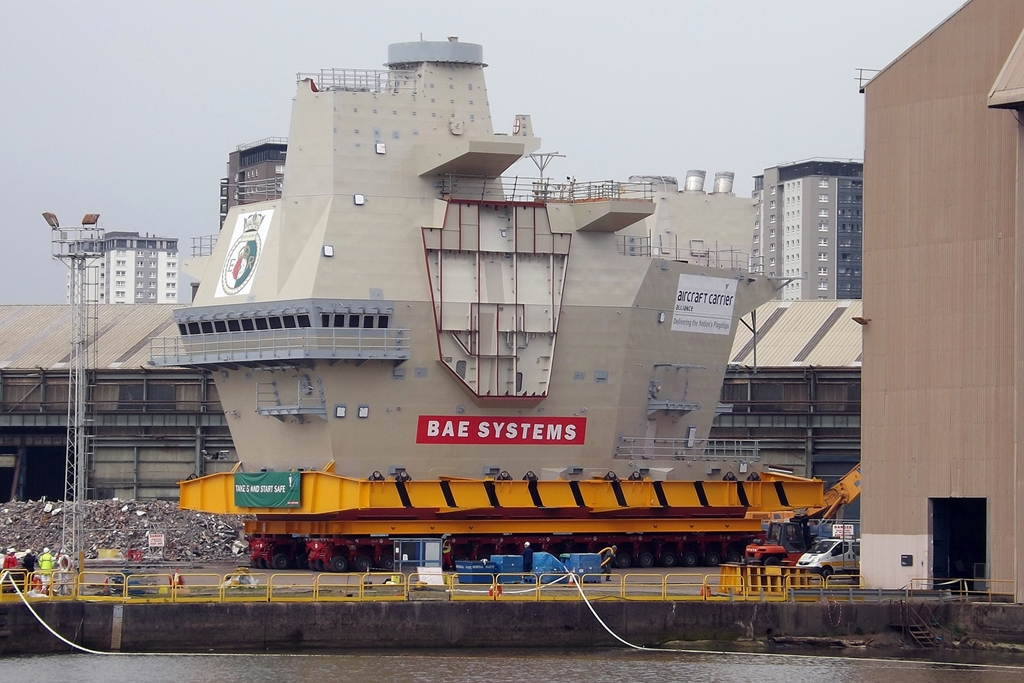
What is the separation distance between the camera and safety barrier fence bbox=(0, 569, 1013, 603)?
40125 millimetres

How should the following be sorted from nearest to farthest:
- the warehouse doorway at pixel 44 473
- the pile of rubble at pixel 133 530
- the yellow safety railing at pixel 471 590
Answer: the yellow safety railing at pixel 471 590, the pile of rubble at pixel 133 530, the warehouse doorway at pixel 44 473

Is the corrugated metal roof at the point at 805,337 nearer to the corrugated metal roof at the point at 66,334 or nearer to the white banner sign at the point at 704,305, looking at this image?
the white banner sign at the point at 704,305

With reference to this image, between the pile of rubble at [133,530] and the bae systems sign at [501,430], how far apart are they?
10.3 meters

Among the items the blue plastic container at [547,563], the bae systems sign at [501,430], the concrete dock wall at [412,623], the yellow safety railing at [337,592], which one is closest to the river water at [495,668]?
the concrete dock wall at [412,623]

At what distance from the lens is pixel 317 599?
39969mm

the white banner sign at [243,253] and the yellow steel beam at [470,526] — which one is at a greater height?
the white banner sign at [243,253]

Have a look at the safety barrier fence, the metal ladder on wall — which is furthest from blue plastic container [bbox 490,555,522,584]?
the metal ladder on wall

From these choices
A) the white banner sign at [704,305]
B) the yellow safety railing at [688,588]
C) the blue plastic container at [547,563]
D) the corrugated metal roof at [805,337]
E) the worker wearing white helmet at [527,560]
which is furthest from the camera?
the corrugated metal roof at [805,337]

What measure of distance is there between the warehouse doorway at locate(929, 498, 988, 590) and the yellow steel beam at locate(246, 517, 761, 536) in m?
10.8

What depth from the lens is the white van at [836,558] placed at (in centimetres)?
4778

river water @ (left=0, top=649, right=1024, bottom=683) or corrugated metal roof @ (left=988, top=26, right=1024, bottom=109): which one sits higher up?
corrugated metal roof @ (left=988, top=26, right=1024, bottom=109)

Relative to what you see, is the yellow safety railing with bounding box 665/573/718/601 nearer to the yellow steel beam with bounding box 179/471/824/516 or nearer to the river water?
the river water

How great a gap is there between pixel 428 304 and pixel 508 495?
6.42 metres

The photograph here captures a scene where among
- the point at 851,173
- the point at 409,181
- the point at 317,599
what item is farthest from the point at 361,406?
the point at 851,173
